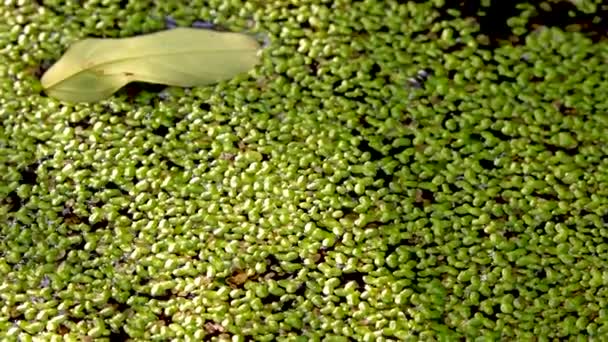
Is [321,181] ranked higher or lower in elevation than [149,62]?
lower

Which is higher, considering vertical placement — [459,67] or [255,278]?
[459,67]

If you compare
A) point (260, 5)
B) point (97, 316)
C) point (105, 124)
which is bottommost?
point (97, 316)

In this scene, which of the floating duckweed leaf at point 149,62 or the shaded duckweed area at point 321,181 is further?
the floating duckweed leaf at point 149,62

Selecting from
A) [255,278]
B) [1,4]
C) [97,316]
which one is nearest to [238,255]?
[255,278]

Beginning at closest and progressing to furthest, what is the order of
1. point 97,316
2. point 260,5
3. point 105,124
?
point 97,316 → point 105,124 → point 260,5

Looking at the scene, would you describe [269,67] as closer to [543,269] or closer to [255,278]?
[255,278]
